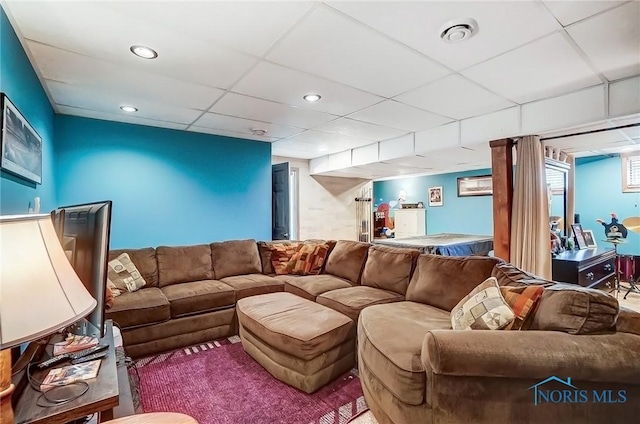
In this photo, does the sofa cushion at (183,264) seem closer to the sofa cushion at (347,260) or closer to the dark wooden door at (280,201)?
the sofa cushion at (347,260)

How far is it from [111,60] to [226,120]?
1.50 meters

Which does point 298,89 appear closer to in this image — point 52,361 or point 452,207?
point 52,361

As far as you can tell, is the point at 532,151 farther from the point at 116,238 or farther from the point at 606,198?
the point at 116,238

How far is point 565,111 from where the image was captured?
110 inches

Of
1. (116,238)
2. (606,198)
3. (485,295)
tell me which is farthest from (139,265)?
(606,198)

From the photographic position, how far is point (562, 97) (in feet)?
9.24

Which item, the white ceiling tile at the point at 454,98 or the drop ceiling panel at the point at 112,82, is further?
the white ceiling tile at the point at 454,98

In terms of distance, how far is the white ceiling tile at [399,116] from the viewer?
3098mm

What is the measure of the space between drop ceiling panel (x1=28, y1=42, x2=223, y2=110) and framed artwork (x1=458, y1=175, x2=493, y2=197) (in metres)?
6.19

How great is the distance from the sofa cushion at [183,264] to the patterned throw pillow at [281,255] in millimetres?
762

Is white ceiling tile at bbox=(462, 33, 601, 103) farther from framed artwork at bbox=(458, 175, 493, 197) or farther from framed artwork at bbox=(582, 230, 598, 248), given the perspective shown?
framed artwork at bbox=(458, 175, 493, 197)

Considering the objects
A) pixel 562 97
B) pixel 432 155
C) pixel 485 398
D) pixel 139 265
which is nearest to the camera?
pixel 485 398

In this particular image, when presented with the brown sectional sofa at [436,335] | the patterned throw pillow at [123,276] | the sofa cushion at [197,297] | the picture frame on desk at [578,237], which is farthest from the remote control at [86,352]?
the picture frame on desk at [578,237]

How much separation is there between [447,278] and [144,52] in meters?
2.70
